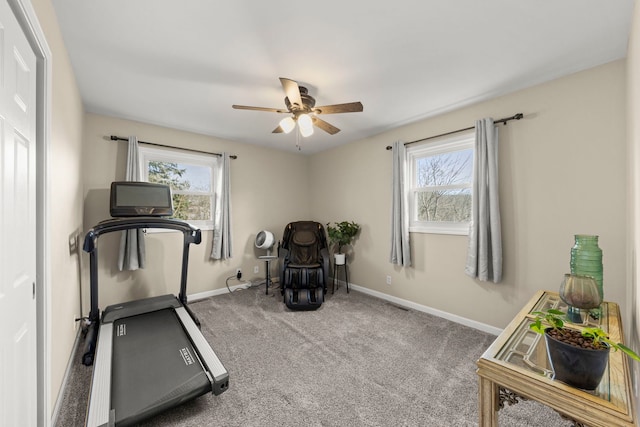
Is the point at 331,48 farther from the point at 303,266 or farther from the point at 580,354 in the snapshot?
the point at 303,266

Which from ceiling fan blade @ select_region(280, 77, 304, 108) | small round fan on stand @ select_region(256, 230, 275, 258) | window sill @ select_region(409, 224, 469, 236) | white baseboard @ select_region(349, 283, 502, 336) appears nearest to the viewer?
ceiling fan blade @ select_region(280, 77, 304, 108)

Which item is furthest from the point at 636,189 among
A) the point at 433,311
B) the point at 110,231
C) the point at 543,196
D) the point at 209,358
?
the point at 110,231

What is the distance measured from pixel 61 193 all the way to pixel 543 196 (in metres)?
3.99

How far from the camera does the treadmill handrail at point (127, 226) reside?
2303 mm

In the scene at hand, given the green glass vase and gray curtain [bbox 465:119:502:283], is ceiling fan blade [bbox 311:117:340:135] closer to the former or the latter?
gray curtain [bbox 465:119:502:283]

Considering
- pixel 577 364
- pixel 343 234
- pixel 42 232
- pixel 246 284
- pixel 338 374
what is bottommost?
pixel 338 374

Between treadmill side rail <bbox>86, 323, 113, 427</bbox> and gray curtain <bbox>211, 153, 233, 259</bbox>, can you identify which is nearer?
treadmill side rail <bbox>86, 323, 113, 427</bbox>

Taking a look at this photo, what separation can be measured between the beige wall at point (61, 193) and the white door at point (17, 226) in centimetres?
25

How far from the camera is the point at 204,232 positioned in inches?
152

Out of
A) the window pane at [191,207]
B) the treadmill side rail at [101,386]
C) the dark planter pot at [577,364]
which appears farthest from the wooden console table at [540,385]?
the window pane at [191,207]

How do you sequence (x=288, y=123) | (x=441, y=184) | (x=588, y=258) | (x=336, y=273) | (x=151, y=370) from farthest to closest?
(x=336, y=273), (x=441, y=184), (x=288, y=123), (x=151, y=370), (x=588, y=258)

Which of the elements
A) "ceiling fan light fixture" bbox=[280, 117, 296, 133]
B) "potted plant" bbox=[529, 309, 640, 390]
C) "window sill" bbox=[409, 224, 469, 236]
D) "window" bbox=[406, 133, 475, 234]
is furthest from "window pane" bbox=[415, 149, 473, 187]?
"potted plant" bbox=[529, 309, 640, 390]

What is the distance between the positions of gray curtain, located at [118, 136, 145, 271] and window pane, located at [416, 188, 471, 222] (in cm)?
359

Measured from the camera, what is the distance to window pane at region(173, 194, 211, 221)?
3.69 metres
